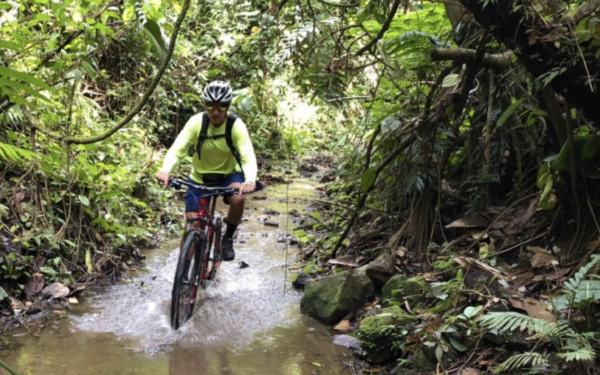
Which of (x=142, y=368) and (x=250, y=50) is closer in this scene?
(x=142, y=368)

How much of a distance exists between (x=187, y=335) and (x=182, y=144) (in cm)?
179

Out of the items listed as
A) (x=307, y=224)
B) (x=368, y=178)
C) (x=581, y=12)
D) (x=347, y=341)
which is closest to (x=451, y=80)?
(x=368, y=178)

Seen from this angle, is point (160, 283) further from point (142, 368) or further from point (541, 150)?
point (541, 150)

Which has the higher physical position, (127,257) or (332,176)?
(332,176)

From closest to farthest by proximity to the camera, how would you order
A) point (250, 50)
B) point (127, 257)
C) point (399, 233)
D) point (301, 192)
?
1. point (399, 233)
2. point (127, 257)
3. point (250, 50)
4. point (301, 192)

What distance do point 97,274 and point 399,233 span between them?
3.29 metres

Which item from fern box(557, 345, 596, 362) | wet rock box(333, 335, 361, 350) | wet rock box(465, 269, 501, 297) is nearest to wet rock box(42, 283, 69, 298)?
wet rock box(333, 335, 361, 350)

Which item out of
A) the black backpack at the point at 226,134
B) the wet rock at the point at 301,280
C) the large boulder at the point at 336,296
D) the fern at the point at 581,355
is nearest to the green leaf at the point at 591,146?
the fern at the point at 581,355

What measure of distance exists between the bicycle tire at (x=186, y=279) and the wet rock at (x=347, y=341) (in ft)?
4.55

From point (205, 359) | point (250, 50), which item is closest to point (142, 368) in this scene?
point (205, 359)

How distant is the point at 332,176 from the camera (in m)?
12.3

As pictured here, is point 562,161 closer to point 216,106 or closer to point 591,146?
point 591,146

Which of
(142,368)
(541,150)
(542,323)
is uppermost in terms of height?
(541,150)

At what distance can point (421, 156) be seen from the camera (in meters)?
5.71
